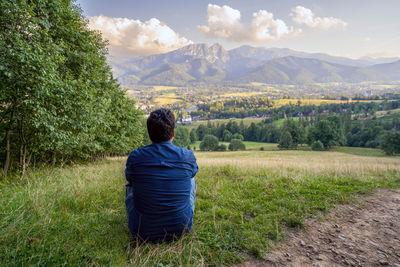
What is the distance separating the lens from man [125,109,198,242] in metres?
2.65

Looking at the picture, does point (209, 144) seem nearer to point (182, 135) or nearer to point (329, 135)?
point (182, 135)

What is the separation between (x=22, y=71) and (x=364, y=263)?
8.27 meters

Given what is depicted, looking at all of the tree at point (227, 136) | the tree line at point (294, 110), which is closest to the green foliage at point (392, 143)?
the tree at point (227, 136)

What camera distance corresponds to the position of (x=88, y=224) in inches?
130

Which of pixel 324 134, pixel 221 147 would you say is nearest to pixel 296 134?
pixel 324 134

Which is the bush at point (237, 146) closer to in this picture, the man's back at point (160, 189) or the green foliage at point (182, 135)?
the green foliage at point (182, 135)

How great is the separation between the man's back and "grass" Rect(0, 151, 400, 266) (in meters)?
0.26

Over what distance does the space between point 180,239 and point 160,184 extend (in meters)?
1.02

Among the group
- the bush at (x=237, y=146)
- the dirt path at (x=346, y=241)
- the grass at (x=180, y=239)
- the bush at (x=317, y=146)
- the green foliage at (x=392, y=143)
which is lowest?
the bush at (x=237, y=146)

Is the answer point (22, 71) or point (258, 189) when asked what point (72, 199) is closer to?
point (22, 71)

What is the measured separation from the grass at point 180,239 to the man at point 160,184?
0.26 m

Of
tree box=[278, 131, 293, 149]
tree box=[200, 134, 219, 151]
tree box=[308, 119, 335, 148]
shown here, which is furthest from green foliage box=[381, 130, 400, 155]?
tree box=[200, 134, 219, 151]

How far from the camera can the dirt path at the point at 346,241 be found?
2828 millimetres

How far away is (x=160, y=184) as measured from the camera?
8.64 ft
